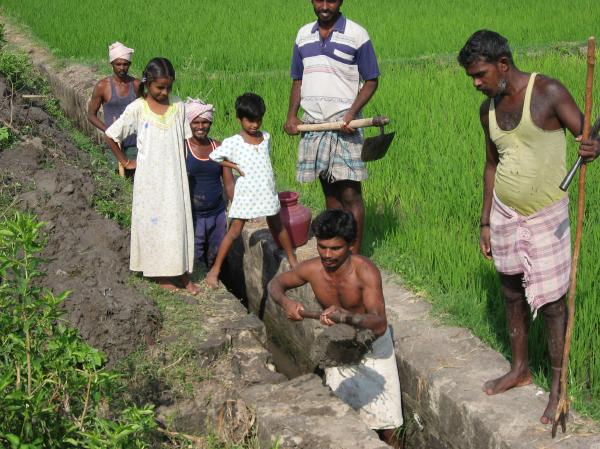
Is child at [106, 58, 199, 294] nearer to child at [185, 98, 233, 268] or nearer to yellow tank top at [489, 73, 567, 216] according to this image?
child at [185, 98, 233, 268]

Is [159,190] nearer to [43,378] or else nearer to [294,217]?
[294,217]

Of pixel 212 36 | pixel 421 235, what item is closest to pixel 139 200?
Result: pixel 421 235

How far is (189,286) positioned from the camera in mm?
4980

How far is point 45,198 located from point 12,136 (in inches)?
55.1

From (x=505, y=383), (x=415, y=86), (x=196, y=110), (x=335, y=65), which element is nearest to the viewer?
(x=505, y=383)

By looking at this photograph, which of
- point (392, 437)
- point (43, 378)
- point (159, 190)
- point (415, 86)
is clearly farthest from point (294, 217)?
point (415, 86)

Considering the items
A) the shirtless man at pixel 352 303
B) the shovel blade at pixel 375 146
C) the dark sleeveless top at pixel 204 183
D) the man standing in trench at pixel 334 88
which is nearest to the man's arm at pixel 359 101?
the man standing in trench at pixel 334 88

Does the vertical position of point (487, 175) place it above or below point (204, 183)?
above

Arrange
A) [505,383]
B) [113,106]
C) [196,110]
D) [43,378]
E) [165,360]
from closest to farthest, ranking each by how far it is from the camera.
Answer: [43,378] → [505,383] → [165,360] → [196,110] → [113,106]

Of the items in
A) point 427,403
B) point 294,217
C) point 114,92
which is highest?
point 114,92

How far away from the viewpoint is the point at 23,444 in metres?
2.65

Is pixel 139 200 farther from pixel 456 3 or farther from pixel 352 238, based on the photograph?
pixel 456 3

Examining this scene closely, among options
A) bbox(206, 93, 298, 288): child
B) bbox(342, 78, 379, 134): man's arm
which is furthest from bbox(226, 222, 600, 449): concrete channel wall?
bbox(342, 78, 379, 134): man's arm

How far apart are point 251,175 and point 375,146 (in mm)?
698
